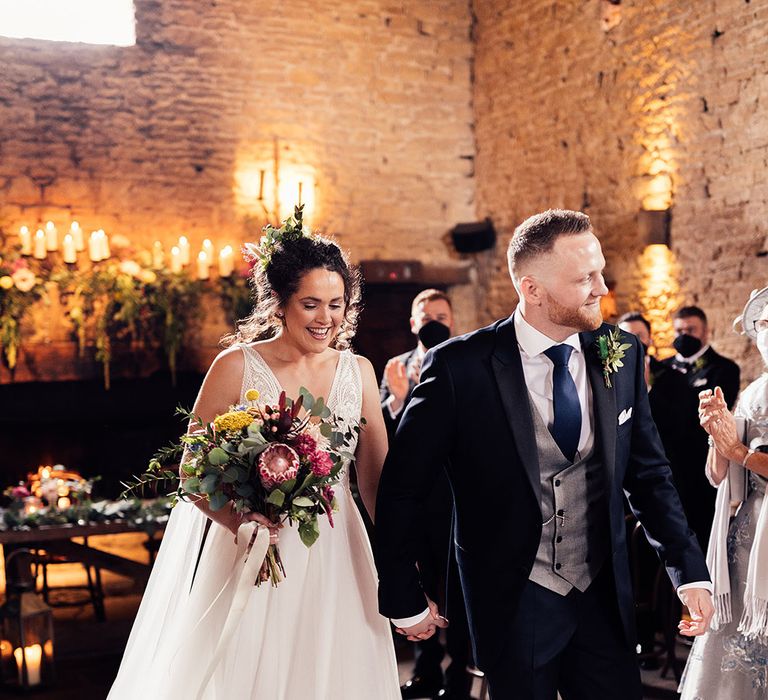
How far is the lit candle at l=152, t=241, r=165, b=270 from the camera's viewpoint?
8.38 m

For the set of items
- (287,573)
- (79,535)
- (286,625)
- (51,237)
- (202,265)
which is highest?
(51,237)

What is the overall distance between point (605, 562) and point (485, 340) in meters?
0.62

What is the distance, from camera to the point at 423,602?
2518 mm

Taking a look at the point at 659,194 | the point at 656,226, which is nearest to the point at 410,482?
the point at 656,226

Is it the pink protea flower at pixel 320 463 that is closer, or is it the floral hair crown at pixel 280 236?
the pink protea flower at pixel 320 463

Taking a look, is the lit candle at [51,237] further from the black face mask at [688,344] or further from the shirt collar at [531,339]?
the shirt collar at [531,339]

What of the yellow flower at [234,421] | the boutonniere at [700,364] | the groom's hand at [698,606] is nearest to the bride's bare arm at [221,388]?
the yellow flower at [234,421]

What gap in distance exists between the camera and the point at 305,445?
2689mm

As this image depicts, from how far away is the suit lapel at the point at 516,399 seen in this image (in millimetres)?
2391

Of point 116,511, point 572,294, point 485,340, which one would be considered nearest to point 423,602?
point 485,340

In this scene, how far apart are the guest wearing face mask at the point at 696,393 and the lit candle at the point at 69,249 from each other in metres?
4.73

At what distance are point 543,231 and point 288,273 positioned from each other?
912 millimetres

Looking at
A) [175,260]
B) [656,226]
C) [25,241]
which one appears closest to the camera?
[656,226]

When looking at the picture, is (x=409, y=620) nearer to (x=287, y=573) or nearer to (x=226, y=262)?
(x=287, y=573)
